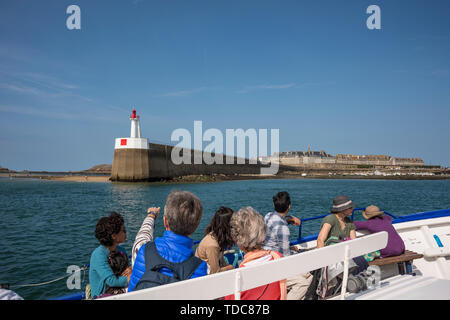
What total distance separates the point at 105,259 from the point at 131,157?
1806 inches

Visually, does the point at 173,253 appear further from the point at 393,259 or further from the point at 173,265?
the point at 393,259

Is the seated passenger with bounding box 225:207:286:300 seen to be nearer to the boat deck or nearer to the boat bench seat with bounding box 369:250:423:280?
the boat deck

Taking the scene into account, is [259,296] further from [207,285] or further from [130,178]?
[130,178]

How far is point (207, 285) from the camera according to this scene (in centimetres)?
165

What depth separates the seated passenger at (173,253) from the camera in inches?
76.3

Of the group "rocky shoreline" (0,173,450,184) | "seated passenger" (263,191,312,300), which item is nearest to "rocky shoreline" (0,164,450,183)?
"rocky shoreline" (0,173,450,184)

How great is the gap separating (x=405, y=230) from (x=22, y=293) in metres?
8.17

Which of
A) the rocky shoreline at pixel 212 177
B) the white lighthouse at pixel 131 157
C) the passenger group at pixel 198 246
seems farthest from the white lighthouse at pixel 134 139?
the passenger group at pixel 198 246

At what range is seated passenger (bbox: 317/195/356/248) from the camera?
3715 millimetres

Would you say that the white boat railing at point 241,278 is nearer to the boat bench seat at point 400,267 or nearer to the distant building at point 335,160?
the boat bench seat at point 400,267
